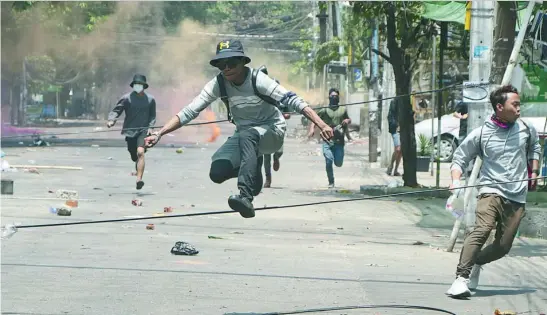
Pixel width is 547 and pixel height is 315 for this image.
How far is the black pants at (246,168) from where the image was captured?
8500mm

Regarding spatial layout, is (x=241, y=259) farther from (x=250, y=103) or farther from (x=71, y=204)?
(x=71, y=204)

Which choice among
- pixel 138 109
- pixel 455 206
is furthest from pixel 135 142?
pixel 455 206

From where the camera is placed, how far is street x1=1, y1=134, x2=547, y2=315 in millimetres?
8062

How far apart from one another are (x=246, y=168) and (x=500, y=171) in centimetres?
203

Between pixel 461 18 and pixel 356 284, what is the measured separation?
323 inches

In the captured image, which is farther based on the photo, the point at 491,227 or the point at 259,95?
the point at 491,227

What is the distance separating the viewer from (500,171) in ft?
28.6

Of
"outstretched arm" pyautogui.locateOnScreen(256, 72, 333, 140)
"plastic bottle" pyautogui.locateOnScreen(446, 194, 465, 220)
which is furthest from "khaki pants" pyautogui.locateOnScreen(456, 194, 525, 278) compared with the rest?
"plastic bottle" pyautogui.locateOnScreen(446, 194, 465, 220)

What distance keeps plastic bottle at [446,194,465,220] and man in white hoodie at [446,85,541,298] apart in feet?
6.12

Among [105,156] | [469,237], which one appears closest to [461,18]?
[469,237]

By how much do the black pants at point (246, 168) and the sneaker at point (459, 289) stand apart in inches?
66.8

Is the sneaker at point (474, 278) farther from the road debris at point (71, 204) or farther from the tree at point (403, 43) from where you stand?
the tree at point (403, 43)

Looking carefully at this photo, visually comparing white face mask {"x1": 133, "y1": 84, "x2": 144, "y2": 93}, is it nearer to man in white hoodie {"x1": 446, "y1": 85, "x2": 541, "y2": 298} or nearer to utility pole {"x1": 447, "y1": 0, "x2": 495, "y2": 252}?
utility pole {"x1": 447, "y1": 0, "x2": 495, "y2": 252}

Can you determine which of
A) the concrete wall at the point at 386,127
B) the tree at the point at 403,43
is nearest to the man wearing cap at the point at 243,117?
the tree at the point at 403,43
